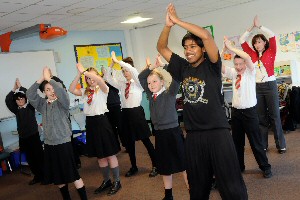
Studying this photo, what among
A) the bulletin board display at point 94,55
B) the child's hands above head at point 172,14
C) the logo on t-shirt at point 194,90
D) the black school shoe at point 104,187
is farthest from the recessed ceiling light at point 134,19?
the logo on t-shirt at point 194,90

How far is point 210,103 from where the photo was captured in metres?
2.04

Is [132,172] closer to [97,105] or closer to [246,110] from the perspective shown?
[97,105]

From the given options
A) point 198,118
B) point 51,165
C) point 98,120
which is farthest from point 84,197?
point 198,118

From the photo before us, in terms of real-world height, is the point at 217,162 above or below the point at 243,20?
below

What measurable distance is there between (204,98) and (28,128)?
132 inches

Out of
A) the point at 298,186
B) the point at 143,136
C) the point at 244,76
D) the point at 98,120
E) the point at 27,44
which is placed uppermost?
the point at 27,44

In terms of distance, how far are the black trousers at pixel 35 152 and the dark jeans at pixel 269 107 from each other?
3082 mm

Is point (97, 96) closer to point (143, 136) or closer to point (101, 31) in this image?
point (143, 136)

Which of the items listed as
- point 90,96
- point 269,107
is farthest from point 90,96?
Answer: point 269,107

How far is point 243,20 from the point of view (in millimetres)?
6559

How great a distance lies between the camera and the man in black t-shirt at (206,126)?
6.68 ft

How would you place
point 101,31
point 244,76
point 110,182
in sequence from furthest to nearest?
point 101,31 < point 110,182 < point 244,76

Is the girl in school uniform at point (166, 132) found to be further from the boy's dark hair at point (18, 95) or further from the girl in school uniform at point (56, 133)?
the boy's dark hair at point (18, 95)

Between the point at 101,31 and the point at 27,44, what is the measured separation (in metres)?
1.88
